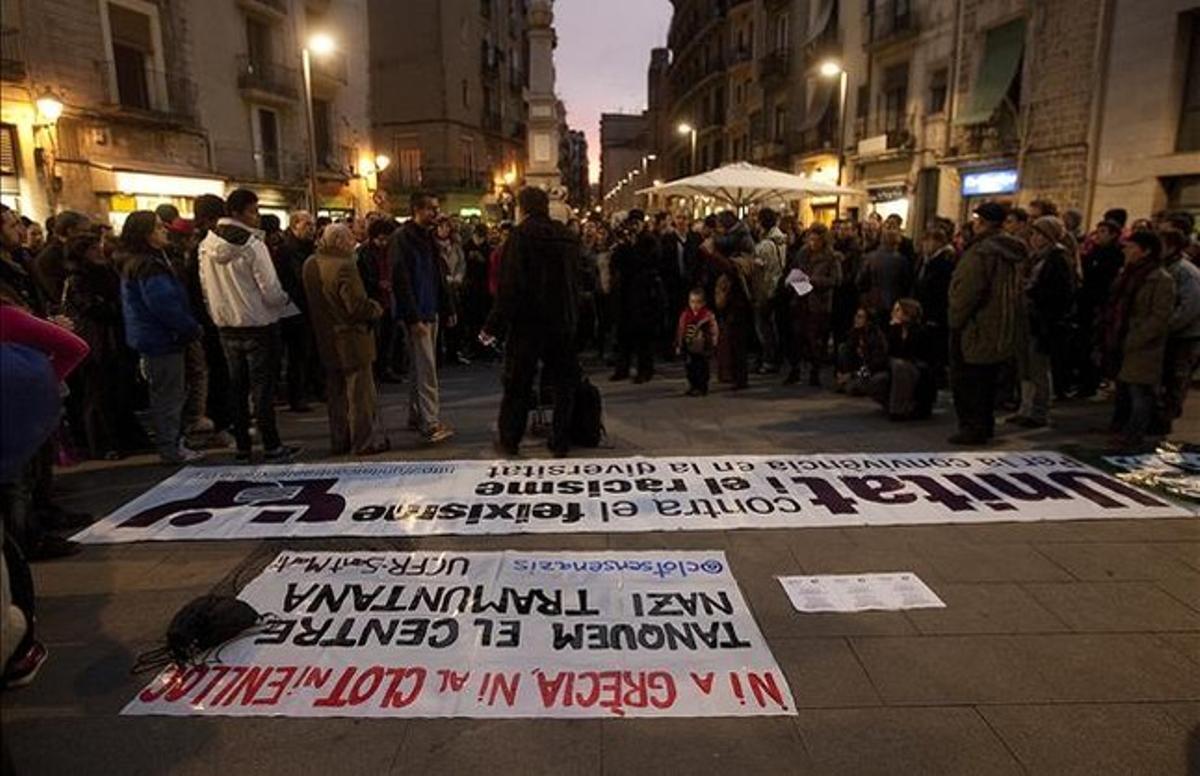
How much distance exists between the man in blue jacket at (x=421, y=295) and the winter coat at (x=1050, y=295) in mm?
5472

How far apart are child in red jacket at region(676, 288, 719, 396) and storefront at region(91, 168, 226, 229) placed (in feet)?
52.1

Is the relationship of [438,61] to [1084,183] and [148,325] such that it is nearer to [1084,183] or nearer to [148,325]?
[1084,183]

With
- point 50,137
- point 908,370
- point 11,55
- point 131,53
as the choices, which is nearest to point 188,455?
point 908,370

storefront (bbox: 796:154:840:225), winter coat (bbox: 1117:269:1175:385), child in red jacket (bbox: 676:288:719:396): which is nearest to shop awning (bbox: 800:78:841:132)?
storefront (bbox: 796:154:840:225)

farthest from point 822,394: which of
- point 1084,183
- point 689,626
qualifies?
point 1084,183

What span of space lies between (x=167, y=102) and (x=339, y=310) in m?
19.2

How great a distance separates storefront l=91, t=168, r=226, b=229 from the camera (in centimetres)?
1864

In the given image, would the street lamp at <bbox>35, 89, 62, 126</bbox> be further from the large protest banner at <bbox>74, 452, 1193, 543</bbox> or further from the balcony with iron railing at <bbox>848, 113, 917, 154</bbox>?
the balcony with iron railing at <bbox>848, 113, 917, 154</bbox>

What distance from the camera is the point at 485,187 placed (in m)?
45.5

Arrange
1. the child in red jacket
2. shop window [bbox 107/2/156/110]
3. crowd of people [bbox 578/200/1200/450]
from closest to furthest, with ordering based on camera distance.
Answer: crowd of people [bbox 578/200/1200/450] < the child in red jacket < shop window [bbox 107/2/156/110]

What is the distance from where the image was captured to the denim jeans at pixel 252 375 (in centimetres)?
610

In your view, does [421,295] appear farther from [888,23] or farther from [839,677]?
[888,23]

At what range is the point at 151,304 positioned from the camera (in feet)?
19.3

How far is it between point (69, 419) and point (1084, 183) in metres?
18.5
